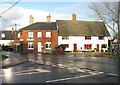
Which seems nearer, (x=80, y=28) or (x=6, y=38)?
(x=80, y=28)

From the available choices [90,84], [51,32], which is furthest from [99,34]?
[90,84]

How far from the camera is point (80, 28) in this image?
4275 centimetres

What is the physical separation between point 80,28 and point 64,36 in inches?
246

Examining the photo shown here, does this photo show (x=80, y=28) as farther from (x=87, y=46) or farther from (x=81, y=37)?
(x=87, y=46)

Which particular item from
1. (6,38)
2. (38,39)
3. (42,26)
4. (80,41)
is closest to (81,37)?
(80,41)

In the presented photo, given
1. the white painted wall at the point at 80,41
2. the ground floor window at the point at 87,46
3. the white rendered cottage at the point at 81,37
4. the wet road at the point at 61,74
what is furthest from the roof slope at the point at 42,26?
the wet road at the point at 61,74

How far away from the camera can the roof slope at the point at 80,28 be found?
133 feet

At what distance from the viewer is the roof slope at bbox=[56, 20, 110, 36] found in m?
40.7

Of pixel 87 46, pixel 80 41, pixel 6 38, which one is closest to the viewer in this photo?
pixel 80 41

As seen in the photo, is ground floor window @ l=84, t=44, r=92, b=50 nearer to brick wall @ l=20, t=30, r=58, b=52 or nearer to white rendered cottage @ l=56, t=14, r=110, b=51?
white rendered cottage @ l=56, t=14, r=110, b=51

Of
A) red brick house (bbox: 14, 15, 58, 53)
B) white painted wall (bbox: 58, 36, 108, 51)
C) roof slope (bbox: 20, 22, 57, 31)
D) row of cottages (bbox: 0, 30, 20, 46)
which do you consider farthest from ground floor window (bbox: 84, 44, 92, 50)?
row of cottages (bbox: 0, 30, 20, 46)

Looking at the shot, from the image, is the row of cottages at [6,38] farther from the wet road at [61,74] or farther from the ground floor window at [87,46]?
the wet road at [61,74]

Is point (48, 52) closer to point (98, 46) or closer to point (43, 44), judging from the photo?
point (43, 44)

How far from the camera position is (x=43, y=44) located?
38281 mm
